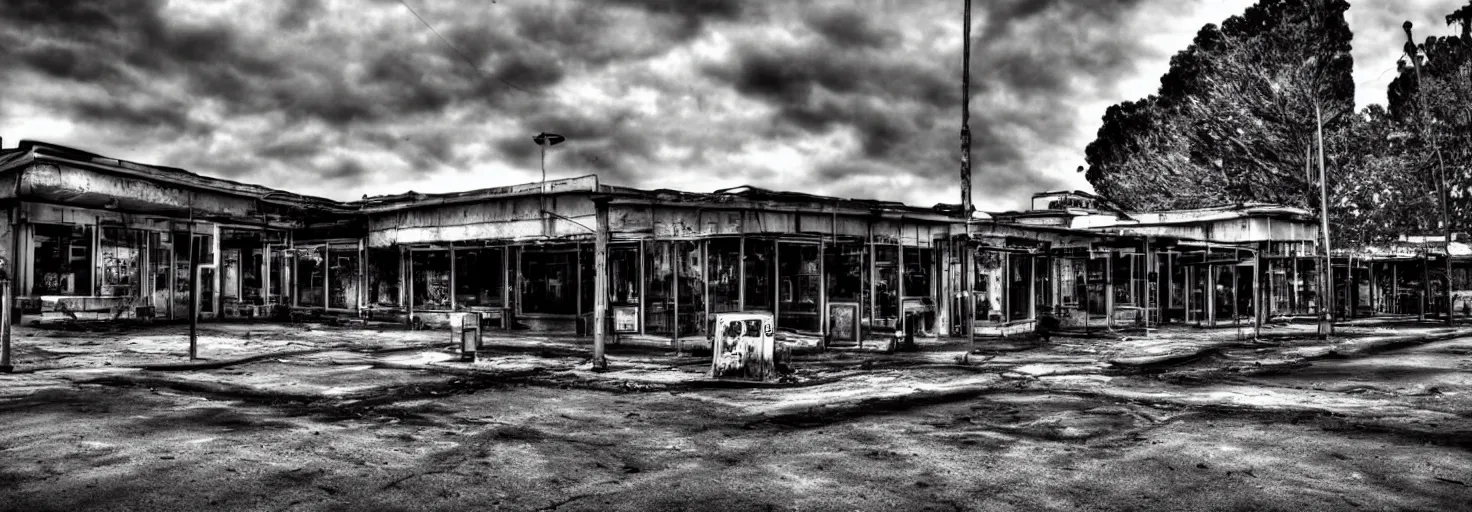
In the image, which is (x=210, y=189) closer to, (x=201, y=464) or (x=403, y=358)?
(x=403, y=358)

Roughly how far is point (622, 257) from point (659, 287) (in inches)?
73.4

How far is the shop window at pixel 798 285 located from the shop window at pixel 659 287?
8.51 feet

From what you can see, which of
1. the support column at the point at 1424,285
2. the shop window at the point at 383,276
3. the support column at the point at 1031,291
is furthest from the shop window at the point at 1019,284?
the shop window at the point at 383,276

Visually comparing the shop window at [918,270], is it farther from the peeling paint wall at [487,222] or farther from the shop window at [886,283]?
the peeling paint wall at [487,222]

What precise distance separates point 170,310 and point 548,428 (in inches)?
868

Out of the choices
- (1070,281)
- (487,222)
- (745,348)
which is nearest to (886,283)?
(1070,281)

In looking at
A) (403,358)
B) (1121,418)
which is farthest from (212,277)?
(1121,418)

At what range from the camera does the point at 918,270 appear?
23.2m

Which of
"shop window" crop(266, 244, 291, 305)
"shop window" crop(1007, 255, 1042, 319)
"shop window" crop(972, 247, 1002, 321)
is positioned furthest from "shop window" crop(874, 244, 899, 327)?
"shop window" crop(266, 244, 291, 305)

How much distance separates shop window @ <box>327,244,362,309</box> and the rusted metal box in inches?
701

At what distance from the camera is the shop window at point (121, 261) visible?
2281 centimetres

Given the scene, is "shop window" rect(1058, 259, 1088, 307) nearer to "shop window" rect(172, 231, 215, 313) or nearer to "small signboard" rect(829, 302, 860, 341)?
"small signboard" rect(829, 302, 860, 341)

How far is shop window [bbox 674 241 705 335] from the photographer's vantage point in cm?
1894

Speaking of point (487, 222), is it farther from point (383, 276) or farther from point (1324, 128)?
point (1324, 128)
